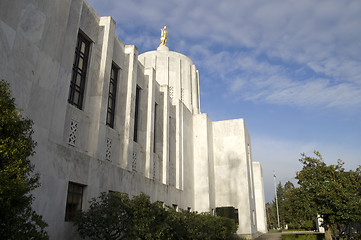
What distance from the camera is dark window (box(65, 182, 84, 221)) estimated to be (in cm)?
1175

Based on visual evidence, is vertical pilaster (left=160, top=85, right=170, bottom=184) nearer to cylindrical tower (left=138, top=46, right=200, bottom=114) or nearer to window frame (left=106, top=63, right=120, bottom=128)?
window frame (left=106, top=63, right=120, bottom=128)

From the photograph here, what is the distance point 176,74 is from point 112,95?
17.5 meters

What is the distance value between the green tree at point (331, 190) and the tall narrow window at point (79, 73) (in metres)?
17.0

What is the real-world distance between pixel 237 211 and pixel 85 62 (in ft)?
74.5

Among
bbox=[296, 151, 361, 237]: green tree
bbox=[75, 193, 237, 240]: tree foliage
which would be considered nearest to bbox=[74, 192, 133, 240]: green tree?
bbox=[75, 193, 237, 240]: tree foliage

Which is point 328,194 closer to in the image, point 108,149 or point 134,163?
point 134,163

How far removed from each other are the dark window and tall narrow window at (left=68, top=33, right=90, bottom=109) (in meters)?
3.92

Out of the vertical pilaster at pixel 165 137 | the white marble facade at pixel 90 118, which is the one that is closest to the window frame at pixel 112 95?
the white marble facade at pixel 90 118

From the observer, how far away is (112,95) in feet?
56.4

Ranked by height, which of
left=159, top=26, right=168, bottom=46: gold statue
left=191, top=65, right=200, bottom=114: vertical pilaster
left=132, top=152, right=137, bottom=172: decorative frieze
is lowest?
left=132, top=152, right=137, bottom=172: decorative frieze

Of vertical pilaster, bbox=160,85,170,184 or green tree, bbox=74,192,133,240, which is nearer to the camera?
green tree, bbox=74,192,133,240

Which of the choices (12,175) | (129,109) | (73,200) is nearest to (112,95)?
(129,109)

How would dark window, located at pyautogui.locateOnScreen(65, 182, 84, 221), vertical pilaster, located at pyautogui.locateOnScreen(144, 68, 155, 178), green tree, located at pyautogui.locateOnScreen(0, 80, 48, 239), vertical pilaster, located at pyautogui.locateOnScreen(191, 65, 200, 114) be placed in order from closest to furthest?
green tree, located at pyautogui.locateOnScreen(0, 80, 48, 239)
dark window, located at pyautogui.locateOnScreen(65, 182, 84, 221)
vertical pilaster, located at pyautogui.locateOnScreen(144, 68, 155, 178)
vertical pilaster, located at pyautogui.locateOnScreen(191, 65, 200, 114)

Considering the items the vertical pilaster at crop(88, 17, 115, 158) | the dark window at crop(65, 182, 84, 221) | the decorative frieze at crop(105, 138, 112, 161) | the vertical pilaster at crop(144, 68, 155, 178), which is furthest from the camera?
the vertical pilaster at crop(144, 68, 155, 178)
